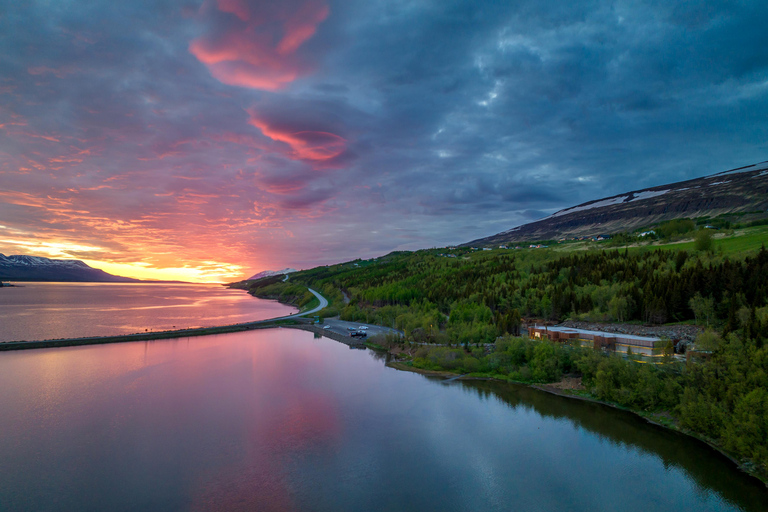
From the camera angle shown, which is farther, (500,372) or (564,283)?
(564,283)

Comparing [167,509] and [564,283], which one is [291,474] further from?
[564,283]

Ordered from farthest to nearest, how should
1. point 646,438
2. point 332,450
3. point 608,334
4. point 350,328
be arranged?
point 350,328
point 608,334
point 646,438
point 332,450

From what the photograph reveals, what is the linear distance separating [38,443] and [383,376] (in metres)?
27.9

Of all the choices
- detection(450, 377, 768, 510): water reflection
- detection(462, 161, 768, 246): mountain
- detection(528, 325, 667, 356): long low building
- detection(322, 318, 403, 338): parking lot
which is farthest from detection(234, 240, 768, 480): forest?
detection(462, 161, 768, 246): mountain

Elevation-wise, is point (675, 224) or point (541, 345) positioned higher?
point (675, 224)

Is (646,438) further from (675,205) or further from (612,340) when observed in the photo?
(675,205)

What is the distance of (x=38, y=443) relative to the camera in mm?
23219

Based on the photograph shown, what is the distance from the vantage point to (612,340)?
118ft

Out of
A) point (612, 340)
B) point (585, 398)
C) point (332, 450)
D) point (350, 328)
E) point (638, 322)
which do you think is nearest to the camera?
point (332, 450)

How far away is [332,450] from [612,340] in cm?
2882

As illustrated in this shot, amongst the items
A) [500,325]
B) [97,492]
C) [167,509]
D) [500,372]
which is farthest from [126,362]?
[500,325]

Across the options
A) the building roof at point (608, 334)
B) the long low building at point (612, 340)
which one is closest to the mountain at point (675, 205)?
the building roof at point (608, 334)

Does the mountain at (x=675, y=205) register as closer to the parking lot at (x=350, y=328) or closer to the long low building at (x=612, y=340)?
the long low building at (x=612, y=340)

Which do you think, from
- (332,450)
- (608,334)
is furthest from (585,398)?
(332,450)
